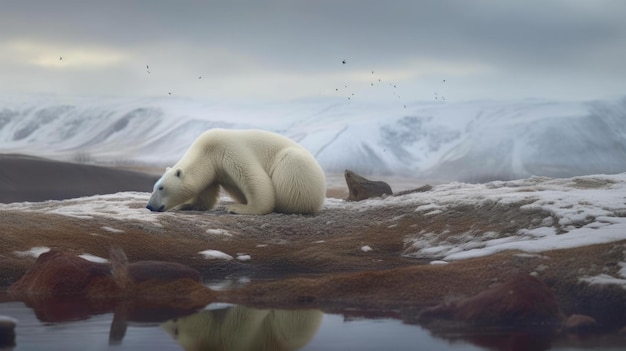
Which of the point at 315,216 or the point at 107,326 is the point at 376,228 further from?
the point at 107,326

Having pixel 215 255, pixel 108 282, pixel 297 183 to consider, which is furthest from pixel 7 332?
pixel 297 183

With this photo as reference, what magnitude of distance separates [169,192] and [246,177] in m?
1.37

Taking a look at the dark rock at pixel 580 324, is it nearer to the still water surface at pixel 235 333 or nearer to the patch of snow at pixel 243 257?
the still water surface at pixel 235 333

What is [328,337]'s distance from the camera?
23.0ft

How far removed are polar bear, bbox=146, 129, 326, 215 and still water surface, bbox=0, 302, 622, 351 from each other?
8.32 m

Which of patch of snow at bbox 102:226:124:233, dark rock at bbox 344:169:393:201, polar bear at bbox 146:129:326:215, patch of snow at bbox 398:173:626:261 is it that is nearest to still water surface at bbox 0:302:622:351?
patch of snow at bbox 398:173:626:261

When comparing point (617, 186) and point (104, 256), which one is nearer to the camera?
point (104, 256)

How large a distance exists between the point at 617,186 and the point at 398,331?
10.2 metres

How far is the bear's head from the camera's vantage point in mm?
16375

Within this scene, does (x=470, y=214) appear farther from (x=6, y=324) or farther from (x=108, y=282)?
(x=6, y=324)

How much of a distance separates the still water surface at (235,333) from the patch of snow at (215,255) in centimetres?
429

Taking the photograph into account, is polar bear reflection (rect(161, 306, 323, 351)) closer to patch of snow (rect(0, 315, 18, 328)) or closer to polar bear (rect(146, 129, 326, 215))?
patch of snow (rect(0, 315, 18, 328))

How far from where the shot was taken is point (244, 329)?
7.31 metres

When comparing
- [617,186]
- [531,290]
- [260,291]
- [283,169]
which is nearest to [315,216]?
[283,169]
